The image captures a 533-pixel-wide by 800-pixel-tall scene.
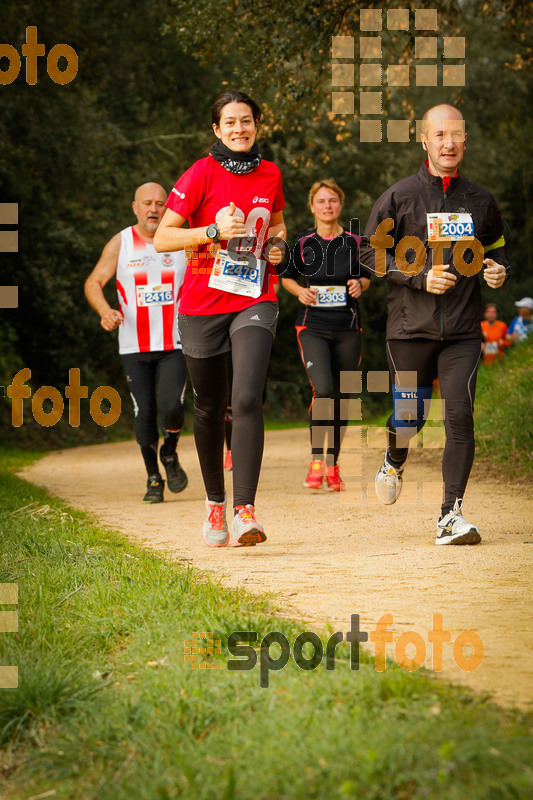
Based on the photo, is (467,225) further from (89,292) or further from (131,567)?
(89,292)

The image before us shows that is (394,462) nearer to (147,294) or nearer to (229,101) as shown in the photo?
(229,101)

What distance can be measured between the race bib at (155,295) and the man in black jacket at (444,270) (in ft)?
8.09

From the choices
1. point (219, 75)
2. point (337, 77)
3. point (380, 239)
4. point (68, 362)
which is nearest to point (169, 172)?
point (219, 75)

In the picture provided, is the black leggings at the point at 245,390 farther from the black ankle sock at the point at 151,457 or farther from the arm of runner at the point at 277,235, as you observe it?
the black ankle sock at the point at 151,457

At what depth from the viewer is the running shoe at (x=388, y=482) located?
6176mm

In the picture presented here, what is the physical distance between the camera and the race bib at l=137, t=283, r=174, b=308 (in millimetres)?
7707

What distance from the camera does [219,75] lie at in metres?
25.7

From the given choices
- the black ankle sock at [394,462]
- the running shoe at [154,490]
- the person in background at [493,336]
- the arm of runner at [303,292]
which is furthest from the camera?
the person in background at [493,336]

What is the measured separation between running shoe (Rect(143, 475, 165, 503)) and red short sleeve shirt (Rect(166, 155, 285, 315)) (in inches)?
115

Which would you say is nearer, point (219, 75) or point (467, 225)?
point (467, 225)

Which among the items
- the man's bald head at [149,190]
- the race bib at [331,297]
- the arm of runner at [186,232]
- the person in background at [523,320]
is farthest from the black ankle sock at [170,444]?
the person in background at [523,320]

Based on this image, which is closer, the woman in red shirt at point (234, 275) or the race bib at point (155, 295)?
the woman in red shirt at point (234, 275)

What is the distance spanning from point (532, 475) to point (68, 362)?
15012 mm

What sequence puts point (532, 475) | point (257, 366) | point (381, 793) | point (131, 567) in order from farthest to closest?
point (532, 475), point (257, 366), point (131, 567), point (381, 793)
